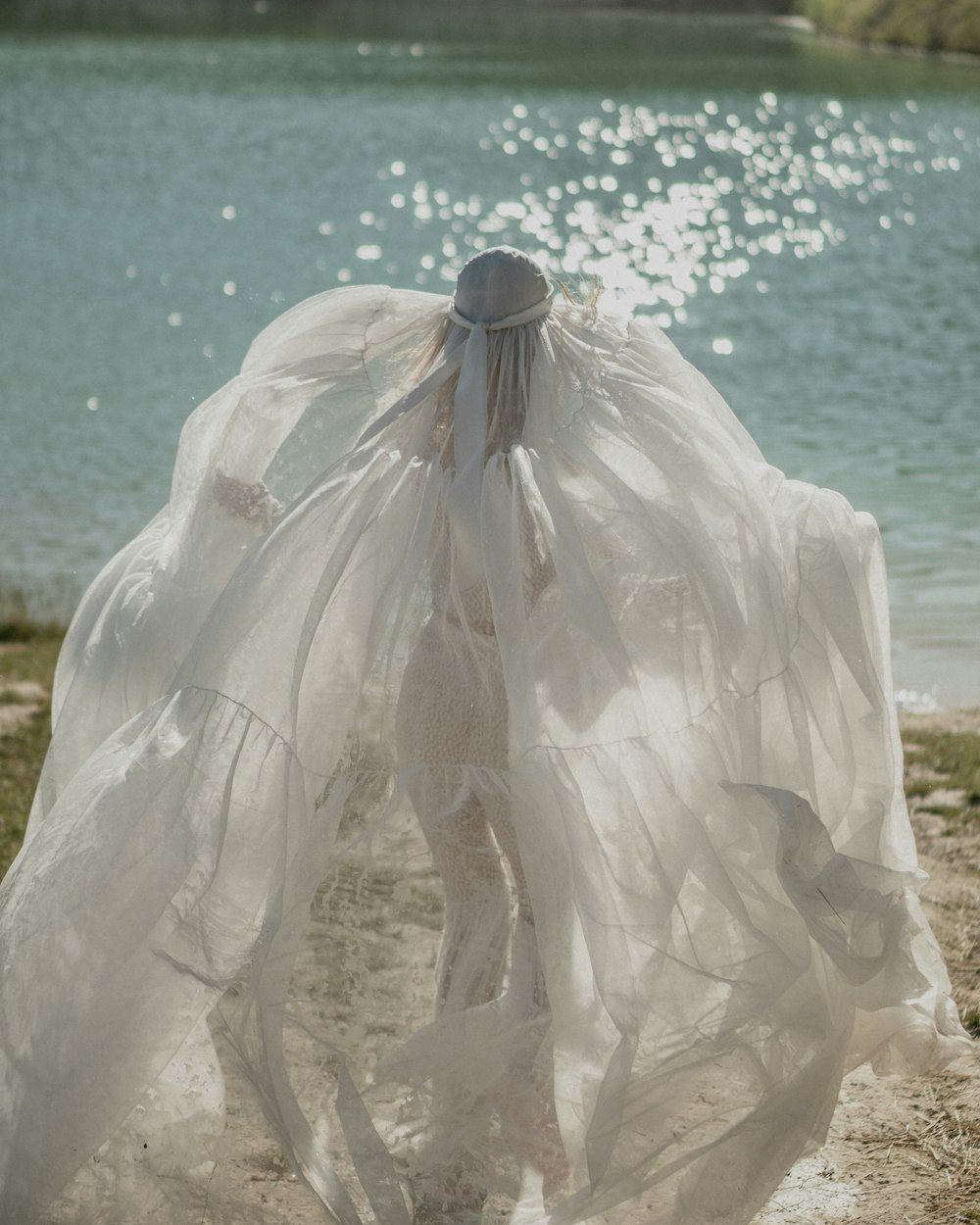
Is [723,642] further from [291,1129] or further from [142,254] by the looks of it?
[142,254]

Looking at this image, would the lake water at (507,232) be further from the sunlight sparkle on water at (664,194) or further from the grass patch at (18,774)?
the grass patch at (18,774)

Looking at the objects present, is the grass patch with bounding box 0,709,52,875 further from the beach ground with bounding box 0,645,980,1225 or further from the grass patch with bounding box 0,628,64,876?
the beach ground with bounding box 0,645,980,1225


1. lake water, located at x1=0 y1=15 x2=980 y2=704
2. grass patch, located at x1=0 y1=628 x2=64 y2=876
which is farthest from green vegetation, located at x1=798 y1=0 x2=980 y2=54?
grass patch, located at x1=0 y1=628 x2=64 y2=876

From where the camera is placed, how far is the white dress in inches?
94.3

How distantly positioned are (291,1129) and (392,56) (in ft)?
84.3

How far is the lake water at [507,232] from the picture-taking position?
29.0 ft

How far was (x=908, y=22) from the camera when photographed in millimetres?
28344

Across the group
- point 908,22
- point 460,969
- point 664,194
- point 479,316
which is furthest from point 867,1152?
point 908,22

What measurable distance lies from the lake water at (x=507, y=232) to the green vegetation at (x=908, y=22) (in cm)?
105

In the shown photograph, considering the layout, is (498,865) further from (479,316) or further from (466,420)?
(479,316)

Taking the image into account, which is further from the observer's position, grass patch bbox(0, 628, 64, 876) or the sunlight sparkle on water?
the sunlight sparkle on water

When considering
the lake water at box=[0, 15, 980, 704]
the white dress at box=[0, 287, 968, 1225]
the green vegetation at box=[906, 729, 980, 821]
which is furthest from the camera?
the lake water at box=[0, 15, 980, 704]

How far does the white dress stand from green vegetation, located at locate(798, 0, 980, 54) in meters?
26.5

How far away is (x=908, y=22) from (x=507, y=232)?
17.1m
